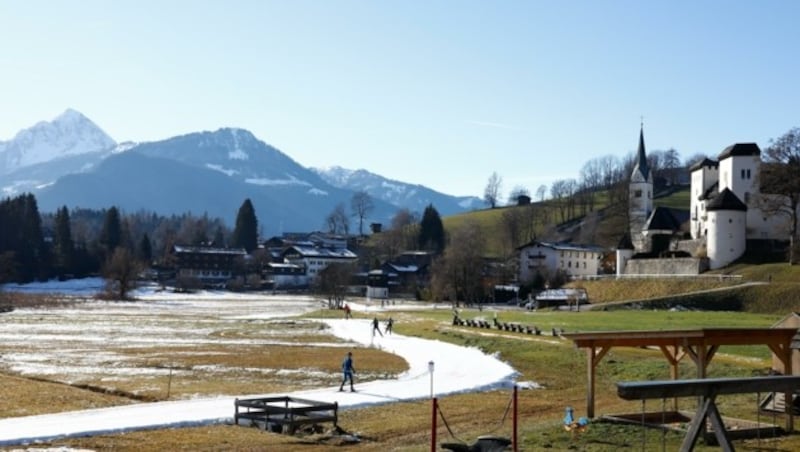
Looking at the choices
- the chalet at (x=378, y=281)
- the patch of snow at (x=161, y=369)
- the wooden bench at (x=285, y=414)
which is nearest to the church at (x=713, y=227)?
the patch of snow at (x=161, y=369)

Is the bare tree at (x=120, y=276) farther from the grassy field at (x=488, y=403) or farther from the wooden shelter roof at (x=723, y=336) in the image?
the wooden shelter roof at (x=723, y=336)

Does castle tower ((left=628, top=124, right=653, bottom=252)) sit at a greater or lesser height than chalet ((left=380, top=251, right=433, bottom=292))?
greater

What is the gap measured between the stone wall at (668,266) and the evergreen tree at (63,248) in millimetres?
117656

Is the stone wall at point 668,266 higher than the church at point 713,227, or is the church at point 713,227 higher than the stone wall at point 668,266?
the church at point 713,227

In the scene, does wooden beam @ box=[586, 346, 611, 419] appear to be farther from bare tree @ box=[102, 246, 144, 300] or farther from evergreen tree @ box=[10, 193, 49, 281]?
evergreen tree @ box=[10, 193, 49, 281]

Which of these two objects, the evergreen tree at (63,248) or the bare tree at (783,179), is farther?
the evergreen tree at (63,248)

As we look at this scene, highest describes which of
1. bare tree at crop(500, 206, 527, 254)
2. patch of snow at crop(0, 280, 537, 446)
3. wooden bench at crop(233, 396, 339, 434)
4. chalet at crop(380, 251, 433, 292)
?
bare tree at crop(500, 206, 527, 254)

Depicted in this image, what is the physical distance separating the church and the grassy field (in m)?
35.1

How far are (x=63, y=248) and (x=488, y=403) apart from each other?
16541 cm

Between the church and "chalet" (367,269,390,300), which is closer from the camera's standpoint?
the church

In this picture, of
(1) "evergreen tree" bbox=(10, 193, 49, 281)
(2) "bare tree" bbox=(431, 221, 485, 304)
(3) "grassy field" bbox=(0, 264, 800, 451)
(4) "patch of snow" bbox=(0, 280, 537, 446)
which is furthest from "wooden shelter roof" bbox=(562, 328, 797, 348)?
(1) "evergreen tree" bbox=(10, 193, 49, 281)

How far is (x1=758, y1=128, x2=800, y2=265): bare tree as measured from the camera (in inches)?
3767

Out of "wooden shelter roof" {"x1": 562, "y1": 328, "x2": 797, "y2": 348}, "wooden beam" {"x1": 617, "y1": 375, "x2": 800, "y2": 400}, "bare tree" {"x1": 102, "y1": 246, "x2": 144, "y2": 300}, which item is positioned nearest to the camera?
"wooden beam" {"x1": 617, "y1": 375, "x2": 800, "y2": 400}

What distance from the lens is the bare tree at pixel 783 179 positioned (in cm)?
9569
